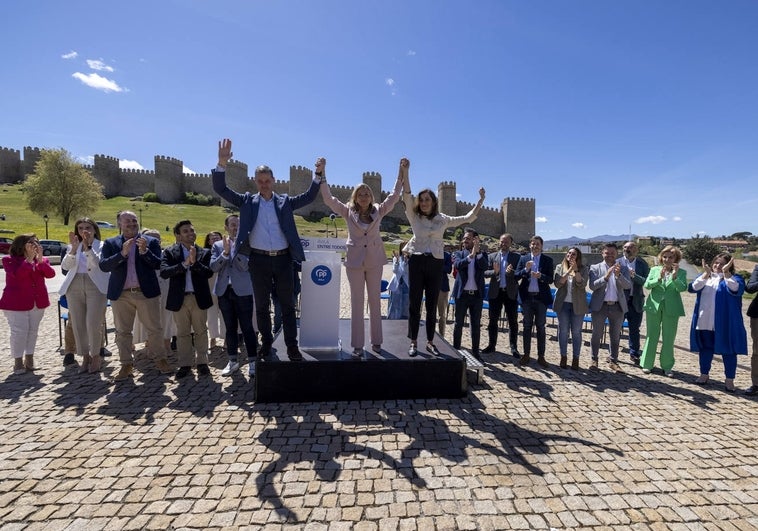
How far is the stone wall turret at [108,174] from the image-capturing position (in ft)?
194

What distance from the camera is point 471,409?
4.18 metres

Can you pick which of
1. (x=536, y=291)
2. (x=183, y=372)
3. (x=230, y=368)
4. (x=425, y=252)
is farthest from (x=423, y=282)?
(x=183, y=372)

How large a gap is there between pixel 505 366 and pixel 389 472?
11.3 ft

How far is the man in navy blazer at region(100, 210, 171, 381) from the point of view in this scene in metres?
4.75

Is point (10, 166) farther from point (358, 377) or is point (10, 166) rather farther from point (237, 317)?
point (358, 377)

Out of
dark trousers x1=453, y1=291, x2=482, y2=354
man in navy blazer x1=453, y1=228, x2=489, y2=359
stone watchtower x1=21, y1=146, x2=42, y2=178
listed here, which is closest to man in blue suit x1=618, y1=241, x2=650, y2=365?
man in navy blazer x1=453, y1=228, x2=489, y2=359

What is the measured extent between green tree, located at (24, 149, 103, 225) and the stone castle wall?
18477 millimetres

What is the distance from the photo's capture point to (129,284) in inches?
191

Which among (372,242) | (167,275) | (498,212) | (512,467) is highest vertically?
(498,212)

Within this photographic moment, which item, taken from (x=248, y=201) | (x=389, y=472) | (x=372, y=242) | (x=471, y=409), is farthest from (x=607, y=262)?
(x=248, y=201)

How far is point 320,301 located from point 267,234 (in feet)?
3.86

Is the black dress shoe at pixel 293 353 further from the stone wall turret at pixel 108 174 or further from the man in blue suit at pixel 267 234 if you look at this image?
the stone wall turret at pixel 108 174

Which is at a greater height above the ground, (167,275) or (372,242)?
(372,242)

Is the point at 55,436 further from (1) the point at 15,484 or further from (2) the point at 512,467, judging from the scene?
(2) the point at 512,467
